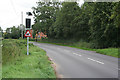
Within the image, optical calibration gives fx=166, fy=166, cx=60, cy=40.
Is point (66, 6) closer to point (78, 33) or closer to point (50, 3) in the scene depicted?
point (78, 33)

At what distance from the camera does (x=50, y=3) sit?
64.3 metres

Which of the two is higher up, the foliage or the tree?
the tree

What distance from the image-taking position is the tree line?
28.3 m

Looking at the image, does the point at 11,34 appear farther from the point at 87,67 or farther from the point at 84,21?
the point at 87,67

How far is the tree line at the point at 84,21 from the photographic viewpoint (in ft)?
92.7

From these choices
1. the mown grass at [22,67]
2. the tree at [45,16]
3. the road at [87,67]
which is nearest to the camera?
the mown grass at [22,67]

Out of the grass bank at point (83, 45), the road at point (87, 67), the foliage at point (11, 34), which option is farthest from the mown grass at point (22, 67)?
the grass bank at point (83, 45)

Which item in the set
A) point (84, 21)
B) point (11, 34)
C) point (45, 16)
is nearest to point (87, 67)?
point (11, 34)

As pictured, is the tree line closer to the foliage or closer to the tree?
the tree

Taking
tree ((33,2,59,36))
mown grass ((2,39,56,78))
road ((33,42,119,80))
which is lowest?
road ((33,42,119,80))

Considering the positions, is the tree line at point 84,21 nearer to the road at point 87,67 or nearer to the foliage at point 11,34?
the road at point 87,67

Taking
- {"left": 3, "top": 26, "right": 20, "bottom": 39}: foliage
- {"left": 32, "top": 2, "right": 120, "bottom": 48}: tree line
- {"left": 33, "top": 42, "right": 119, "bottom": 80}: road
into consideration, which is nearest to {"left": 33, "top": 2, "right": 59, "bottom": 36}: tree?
{"left": 32, "top": 2, "right": 120, "bottom": 48}: tree line

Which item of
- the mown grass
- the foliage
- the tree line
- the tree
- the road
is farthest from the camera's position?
the tree

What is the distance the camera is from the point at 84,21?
40.8 metres
